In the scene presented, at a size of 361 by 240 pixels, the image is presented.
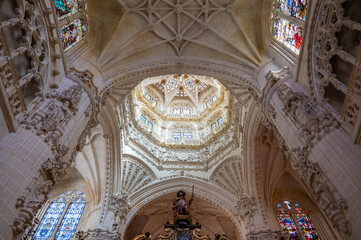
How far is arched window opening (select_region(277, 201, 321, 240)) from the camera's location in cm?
1316

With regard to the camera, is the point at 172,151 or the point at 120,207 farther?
the point at 172,151

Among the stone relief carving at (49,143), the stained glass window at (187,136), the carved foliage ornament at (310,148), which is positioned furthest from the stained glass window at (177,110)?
the stone relief carving at (49,143)

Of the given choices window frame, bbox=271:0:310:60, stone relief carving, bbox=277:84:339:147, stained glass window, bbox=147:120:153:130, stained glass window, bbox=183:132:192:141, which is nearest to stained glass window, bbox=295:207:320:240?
stone relief carving, bbox=277:84:339:147

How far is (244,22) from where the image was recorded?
14.2 meters

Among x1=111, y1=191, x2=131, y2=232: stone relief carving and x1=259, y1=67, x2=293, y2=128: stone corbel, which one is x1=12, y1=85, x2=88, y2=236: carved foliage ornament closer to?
x1=111, y1=191, x2=131, y2=232: stone relief carving

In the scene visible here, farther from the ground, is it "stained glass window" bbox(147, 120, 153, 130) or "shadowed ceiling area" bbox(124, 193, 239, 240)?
"stained glass window" bbox(147, 120, 153, 130)

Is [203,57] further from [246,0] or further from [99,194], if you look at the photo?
[99,194]

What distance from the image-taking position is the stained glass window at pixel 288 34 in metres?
10.4

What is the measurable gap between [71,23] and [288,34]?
34.4 ft

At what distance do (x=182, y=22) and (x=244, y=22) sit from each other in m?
3.84

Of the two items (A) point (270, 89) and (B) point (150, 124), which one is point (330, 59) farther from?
(B) point (150, 124)

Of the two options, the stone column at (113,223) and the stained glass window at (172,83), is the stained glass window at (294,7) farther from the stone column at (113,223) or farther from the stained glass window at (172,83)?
the stained glass window at (172,83)

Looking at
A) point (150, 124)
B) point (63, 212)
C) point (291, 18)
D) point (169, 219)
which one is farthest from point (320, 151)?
point (150, 124)

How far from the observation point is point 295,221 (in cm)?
1403
